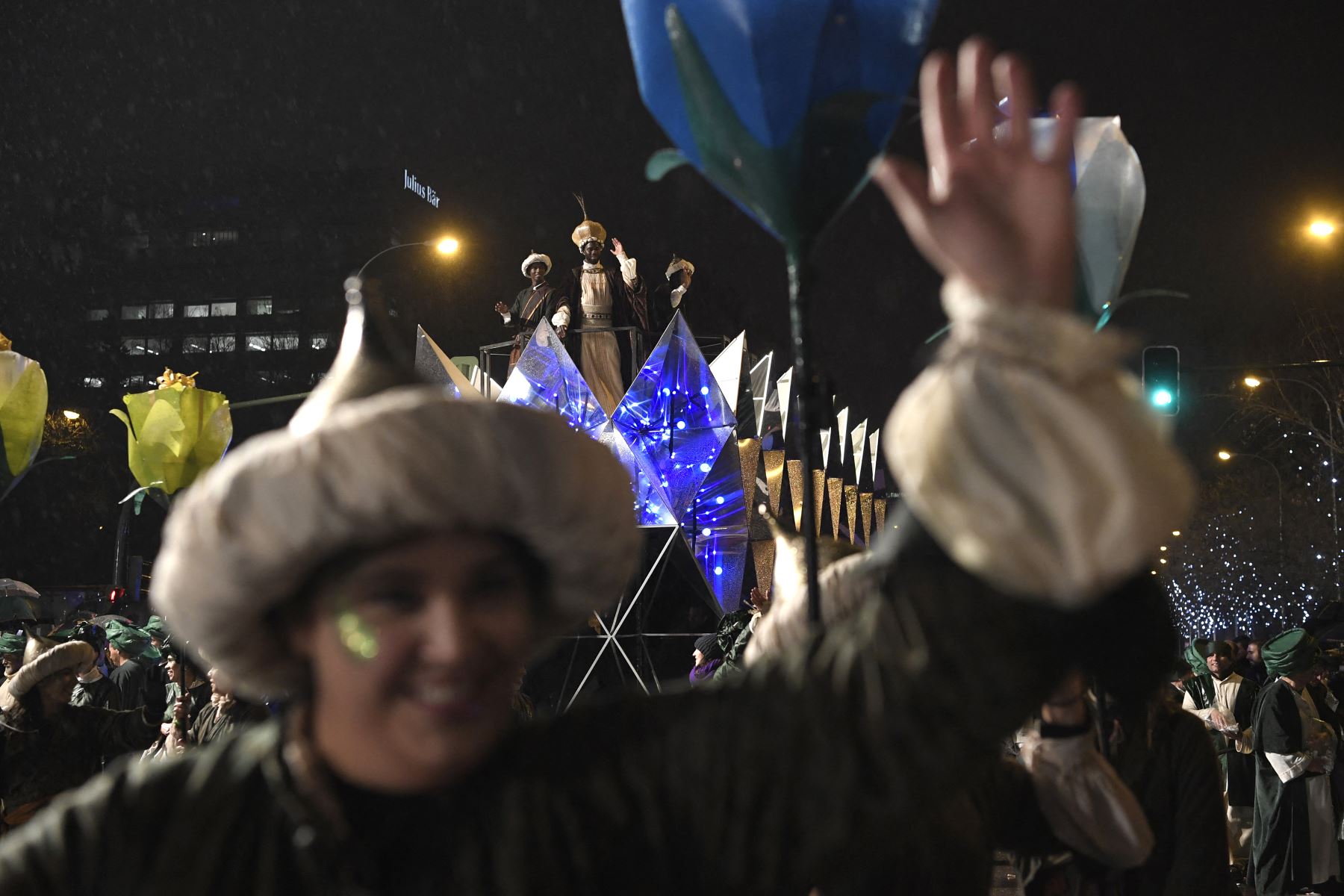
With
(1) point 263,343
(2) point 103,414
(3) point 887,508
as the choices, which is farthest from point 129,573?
(1) point 263,343

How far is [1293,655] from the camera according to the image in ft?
33.1

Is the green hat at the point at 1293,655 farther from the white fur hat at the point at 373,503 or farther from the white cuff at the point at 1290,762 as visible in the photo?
the white fur hat at the point at 373,503

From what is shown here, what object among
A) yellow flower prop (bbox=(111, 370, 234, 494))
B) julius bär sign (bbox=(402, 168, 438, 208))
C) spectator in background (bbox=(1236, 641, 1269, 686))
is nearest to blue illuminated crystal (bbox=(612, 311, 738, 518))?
spectator in background (bbox=(1236, 641, 1269, 686))

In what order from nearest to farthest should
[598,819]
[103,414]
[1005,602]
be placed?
[1005,602], [598,819], [103,414]

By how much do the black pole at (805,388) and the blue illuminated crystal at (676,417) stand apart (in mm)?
12210

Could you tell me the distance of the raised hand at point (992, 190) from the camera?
1.42 metres

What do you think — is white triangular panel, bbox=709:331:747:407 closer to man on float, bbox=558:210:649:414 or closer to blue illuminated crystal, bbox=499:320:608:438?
blue illuminated crystal, bbox=499:320:608:438

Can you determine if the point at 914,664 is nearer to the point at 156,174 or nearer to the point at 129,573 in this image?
the point at 129,573

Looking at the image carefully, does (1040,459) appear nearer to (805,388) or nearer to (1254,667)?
(805,388)

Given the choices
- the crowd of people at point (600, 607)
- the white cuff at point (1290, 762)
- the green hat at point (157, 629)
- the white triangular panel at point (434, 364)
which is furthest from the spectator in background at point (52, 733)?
the white cuff at point (1290, 762)

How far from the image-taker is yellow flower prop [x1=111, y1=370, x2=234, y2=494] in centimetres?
776

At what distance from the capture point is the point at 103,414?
162 feet

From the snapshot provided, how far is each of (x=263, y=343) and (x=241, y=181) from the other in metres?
8.72

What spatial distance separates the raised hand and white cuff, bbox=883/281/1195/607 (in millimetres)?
45
